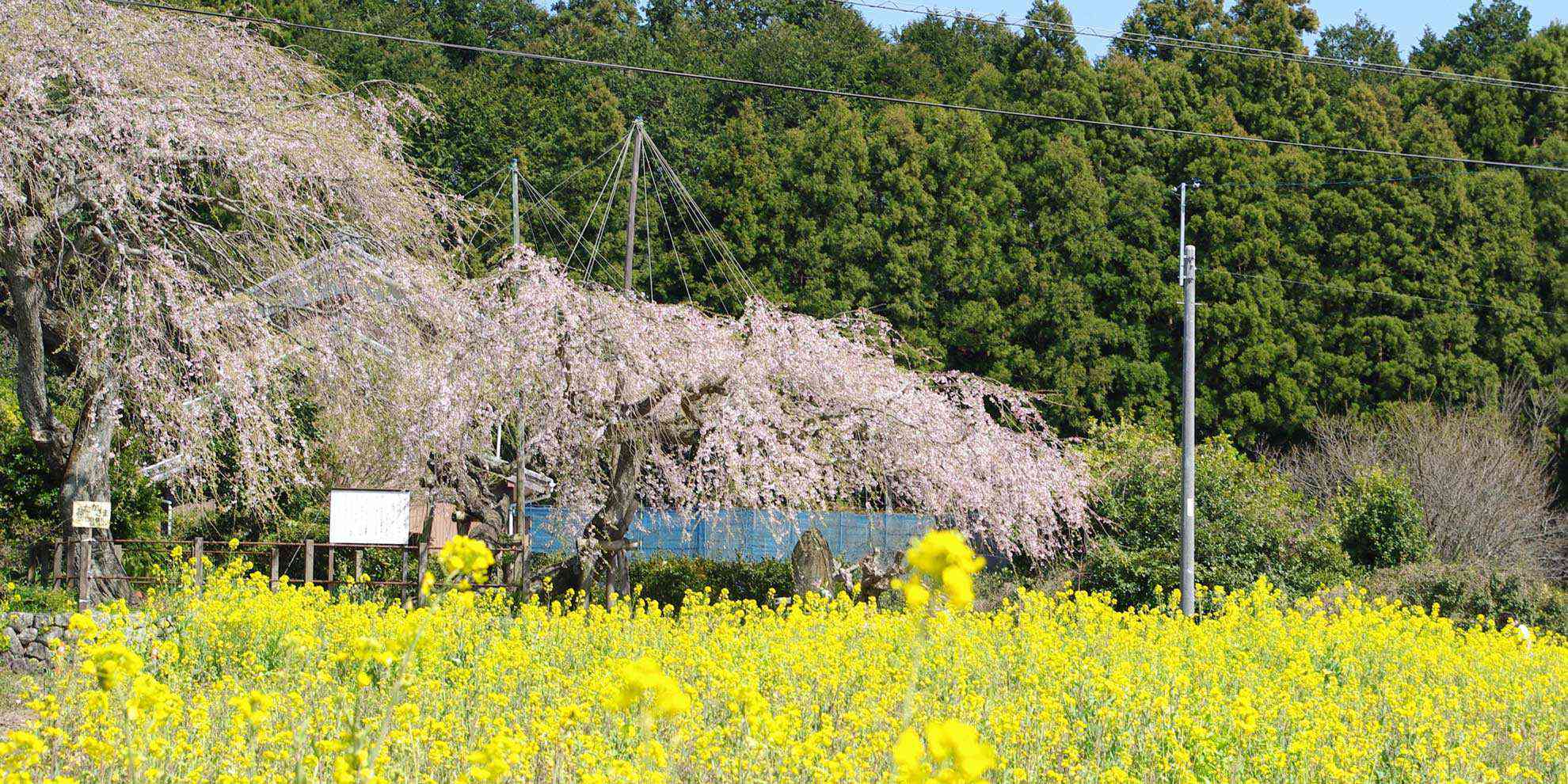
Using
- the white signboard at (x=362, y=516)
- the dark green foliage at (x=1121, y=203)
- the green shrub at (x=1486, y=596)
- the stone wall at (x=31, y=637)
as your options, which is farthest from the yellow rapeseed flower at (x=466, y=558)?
the dark green foliage at (x=1121, y=203)

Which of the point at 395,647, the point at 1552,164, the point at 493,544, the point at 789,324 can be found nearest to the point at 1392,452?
the point at 1552,164

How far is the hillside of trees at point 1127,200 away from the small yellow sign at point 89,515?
1280 cm

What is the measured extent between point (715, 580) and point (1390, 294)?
576 inches

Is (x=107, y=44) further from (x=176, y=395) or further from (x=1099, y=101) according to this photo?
(x=1099, y=101)

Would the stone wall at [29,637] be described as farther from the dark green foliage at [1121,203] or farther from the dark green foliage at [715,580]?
the dark green foliage at [1121,203]

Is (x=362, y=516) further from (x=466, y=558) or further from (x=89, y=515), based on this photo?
(x=466, y=558)

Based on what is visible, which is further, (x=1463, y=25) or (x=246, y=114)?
(x=1463, y=25)

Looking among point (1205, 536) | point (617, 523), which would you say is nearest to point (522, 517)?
point (617, 523)

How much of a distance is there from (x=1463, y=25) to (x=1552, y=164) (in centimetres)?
803

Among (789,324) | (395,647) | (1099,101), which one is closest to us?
(395,647)

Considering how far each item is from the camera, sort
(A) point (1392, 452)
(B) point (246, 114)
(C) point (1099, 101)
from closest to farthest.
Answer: (B) point (246, 114)
(A) point (1392, 452)
(C) point (1099, 101)

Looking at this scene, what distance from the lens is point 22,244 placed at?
879cm

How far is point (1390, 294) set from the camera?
23.0 metres

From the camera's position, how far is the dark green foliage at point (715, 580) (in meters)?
14.2
